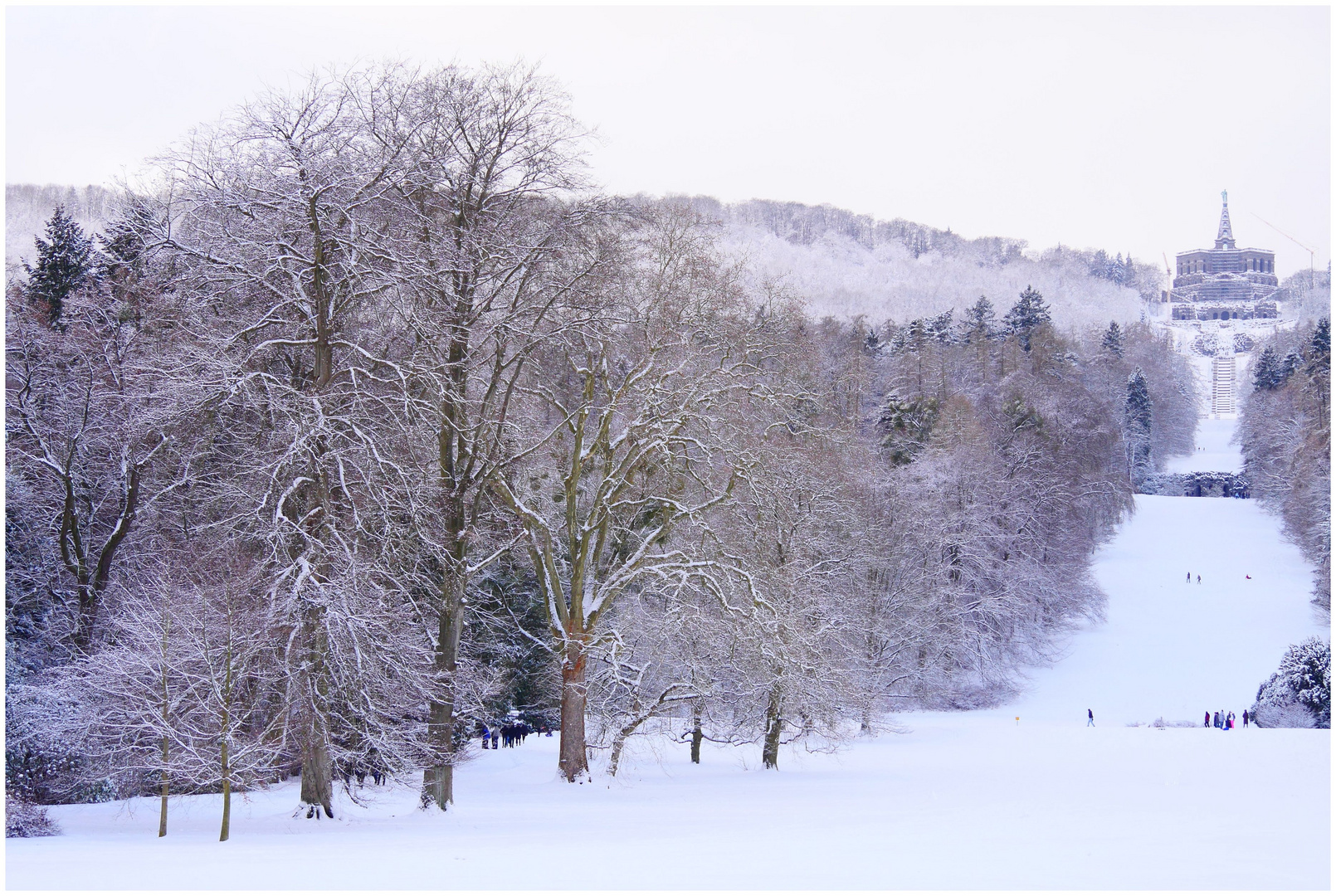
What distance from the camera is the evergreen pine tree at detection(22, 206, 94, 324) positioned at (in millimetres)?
26903

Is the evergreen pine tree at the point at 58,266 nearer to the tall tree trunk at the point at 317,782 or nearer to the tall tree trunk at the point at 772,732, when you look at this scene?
the tall tree trunk at the point at 317,782

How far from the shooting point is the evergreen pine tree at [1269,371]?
3024 inches

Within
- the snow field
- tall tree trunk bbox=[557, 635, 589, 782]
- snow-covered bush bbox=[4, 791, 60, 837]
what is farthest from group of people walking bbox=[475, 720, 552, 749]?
snow-covered bush bbox=[4, 791, 60, 837]

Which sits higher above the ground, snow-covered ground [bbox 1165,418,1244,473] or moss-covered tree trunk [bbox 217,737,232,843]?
snow-covered ground [bbox 1165,418,1244,473]

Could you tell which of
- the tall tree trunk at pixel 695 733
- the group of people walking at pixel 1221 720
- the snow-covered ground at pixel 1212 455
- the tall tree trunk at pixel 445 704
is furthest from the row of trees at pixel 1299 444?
the tall tree trunk at pixel 445 704

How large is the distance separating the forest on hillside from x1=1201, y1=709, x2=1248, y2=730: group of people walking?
12659mm

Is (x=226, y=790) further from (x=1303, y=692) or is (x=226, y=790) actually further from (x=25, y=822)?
(x=1303, y=692)

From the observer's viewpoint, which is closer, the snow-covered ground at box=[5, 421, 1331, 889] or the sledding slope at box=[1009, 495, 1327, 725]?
the snow-covered ground at box=[5, 421, 1331, 889]

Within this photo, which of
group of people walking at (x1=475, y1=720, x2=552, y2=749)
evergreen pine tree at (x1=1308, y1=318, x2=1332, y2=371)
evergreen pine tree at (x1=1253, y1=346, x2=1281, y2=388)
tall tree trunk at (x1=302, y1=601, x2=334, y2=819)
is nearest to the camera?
tall tree trunk at (x1=302, y1=601, x2=334, y2=819)

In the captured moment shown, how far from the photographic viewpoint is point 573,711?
15945 millimetres

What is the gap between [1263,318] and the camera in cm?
18725

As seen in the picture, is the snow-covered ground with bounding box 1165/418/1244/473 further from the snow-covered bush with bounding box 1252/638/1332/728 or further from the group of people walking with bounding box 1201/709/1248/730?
the snow-covered bush with bounding box 1252/638/1332/728

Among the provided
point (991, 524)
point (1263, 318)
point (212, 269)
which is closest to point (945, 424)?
point (991, 524)

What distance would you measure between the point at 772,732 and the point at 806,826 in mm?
8421
